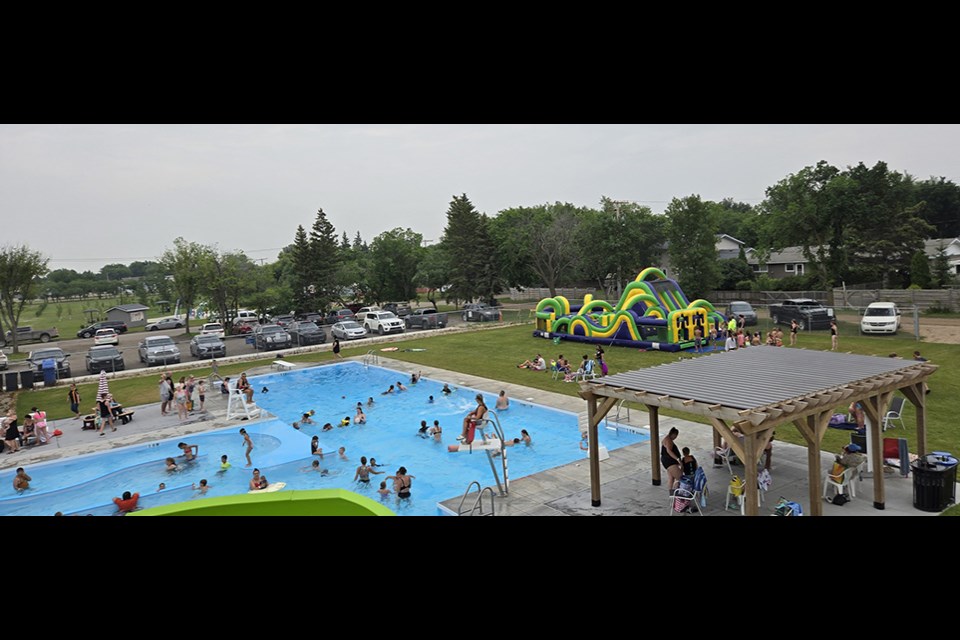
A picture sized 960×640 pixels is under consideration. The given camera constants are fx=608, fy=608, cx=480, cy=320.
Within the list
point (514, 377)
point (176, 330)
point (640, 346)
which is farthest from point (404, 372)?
point (176, 330)

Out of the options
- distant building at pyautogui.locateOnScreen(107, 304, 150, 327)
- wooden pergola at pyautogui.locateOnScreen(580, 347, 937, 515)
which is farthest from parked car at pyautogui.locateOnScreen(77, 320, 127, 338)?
wooden pergola at pyautogui.locateOnScreen(580, 347, 937, 515)

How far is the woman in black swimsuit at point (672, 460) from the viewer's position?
10414 millimetres

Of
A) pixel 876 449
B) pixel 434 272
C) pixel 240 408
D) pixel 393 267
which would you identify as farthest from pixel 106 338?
pixel 876 449

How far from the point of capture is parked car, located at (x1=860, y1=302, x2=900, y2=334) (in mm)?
25859

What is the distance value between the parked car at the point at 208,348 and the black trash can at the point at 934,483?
28.9m

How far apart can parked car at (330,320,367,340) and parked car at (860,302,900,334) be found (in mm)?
25635

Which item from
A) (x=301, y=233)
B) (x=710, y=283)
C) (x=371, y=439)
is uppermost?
(x=301, y=233)

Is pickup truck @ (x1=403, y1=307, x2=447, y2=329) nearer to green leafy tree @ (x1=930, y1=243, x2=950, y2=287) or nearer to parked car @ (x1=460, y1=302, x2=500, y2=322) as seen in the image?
parked car @ (x1=460, y1=302, x2=500, y2=322)

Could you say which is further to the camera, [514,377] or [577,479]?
[514,377]

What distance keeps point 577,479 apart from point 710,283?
33.5m

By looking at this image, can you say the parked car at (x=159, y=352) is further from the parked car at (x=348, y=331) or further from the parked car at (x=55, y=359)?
the parked car at (x=348, y=331)

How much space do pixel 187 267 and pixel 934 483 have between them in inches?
1775
